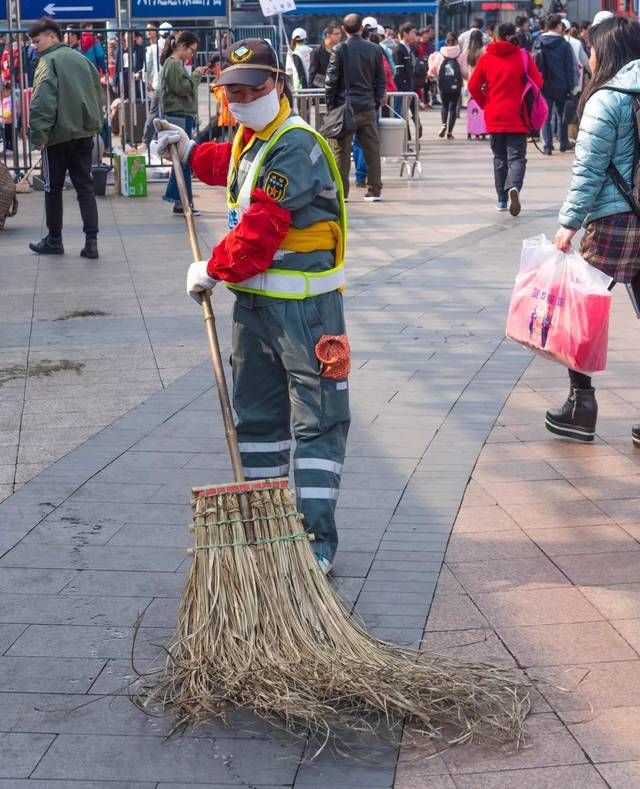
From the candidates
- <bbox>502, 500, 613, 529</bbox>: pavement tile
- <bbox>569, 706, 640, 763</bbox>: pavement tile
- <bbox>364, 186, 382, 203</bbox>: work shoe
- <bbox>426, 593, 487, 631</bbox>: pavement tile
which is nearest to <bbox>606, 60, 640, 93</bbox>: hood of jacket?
<bbox>502, 500, 613, 529</bbox>: pavement tile

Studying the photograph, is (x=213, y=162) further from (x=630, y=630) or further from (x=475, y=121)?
(x=475, y=121)

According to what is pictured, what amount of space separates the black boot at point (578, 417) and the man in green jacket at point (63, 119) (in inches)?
252

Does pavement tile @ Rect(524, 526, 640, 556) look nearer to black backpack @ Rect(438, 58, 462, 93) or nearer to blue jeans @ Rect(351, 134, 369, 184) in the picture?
blue jeans @ Rect(351, 134, 369, 184)

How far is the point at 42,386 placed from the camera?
7.36 metres

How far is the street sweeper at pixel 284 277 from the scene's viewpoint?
4230mm

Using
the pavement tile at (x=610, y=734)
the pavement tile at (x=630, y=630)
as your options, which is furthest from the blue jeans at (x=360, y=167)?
the pavement tile at (x=610, y=734)

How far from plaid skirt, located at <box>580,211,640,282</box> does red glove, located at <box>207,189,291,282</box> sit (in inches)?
84.2

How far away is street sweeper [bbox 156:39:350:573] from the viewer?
423 cm

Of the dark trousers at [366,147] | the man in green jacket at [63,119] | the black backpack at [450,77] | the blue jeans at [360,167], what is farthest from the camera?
the black backpack at [450,77]

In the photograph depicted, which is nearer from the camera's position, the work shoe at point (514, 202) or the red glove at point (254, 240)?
the red glove at point (254, 240)

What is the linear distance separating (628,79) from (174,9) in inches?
512

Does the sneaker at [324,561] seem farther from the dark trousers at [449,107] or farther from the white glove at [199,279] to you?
the dark trousers at [449,107]

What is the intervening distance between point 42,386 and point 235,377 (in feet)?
9.88

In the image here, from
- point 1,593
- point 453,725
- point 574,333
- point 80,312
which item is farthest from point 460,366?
point 453,725
